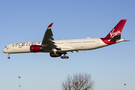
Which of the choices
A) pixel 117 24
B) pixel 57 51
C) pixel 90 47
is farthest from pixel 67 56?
pixel 117 24

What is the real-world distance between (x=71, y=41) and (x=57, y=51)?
414 centimetres

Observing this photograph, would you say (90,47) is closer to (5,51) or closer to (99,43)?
(99,43)

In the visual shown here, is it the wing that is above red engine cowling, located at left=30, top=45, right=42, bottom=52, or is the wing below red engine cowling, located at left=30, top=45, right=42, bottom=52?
above

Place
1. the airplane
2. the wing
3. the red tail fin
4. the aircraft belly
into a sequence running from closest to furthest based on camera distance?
the wing
the airplane
the red tail fin
the aircraft belly

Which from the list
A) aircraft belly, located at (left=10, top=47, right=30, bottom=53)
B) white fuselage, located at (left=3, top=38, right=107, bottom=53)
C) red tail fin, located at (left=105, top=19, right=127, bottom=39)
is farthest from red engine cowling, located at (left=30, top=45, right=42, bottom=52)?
red tail fin, located at (left=105, top=19, right=127, bottom=39)

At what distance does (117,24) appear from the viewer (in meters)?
64.4

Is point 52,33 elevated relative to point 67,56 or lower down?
elevated

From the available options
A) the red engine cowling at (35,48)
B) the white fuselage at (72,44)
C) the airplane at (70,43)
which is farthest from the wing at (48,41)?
the white fuselage at (72,44)

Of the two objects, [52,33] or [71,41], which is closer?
[52,33]

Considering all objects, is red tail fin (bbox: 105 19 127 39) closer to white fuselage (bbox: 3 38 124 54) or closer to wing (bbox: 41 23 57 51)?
white fuselage (bbox: 3 38 124 54)

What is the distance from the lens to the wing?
198ft

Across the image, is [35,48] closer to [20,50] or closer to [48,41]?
[48,41]

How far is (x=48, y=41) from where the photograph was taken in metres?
63.6

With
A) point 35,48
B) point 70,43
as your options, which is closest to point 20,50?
point 35,48
